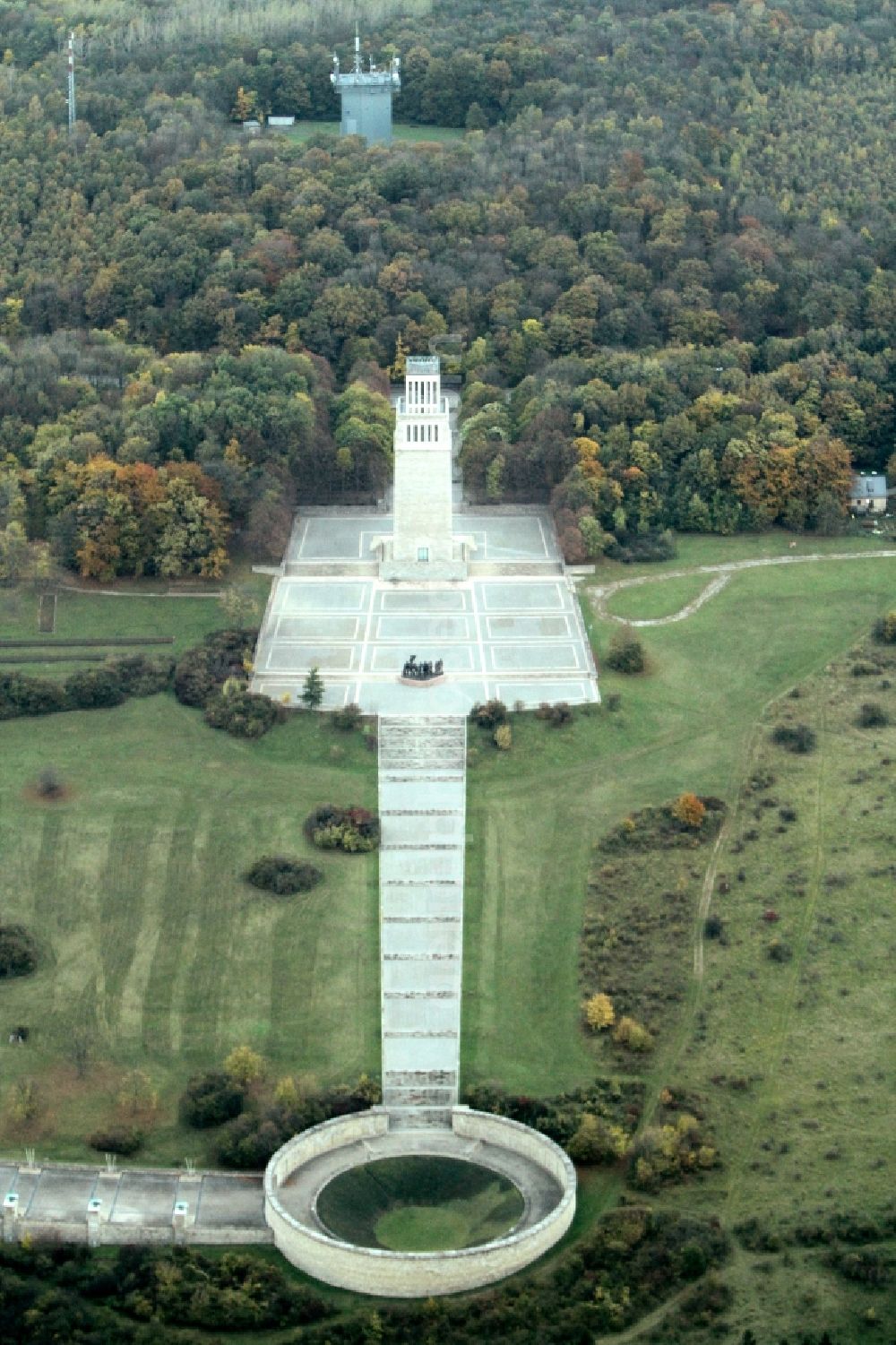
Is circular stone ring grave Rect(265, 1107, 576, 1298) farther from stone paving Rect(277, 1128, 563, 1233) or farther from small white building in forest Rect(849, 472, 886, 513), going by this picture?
small white building in forest Rect(849, 472, 886, 513)

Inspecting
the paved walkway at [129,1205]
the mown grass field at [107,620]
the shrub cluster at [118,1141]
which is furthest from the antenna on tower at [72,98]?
the paved walkway at [129,1205]

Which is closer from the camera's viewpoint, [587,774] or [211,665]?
[587,774]

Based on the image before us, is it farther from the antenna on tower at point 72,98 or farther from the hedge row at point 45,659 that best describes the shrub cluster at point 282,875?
the antenna on tower at point 72,98

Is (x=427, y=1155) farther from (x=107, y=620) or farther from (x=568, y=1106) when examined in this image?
(x=107, y=620)

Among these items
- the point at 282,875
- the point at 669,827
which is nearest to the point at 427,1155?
the point at 282,875

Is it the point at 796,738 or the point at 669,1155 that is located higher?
the point at 796,738

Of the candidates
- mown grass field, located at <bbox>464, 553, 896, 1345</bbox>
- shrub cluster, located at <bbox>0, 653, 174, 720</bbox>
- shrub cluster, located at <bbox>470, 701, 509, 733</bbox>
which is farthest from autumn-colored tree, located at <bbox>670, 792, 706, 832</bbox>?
shrub cluster, located at <bbox>0, 653, 174, 720</bbox>

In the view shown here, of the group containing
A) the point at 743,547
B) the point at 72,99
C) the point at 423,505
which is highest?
the point at 72,99

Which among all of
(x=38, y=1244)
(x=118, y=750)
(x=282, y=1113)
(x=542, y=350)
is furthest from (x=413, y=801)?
(x=542, y=350)
